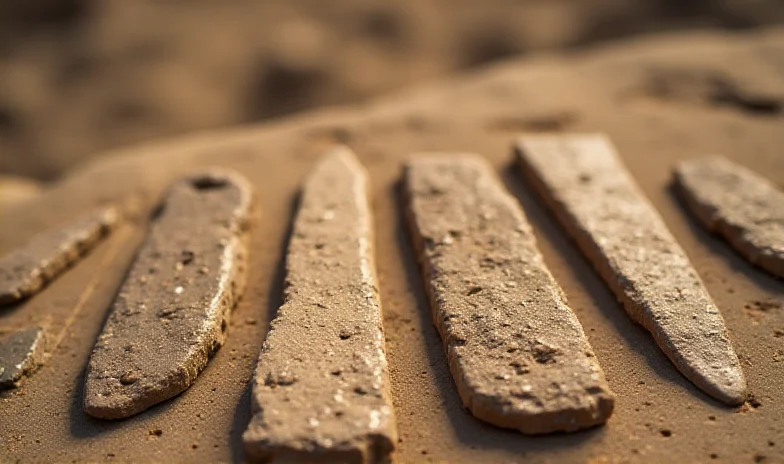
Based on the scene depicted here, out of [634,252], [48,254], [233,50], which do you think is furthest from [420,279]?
[233,50]

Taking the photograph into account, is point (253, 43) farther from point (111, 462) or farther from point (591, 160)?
point (111, 462)

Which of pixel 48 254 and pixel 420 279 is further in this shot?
pixel 48 254

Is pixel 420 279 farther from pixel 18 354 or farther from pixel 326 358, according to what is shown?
pixel 18 354

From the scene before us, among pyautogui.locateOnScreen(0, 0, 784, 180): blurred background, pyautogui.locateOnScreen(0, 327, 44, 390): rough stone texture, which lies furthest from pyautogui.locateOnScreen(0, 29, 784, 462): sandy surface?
pyautogui.locateOnScreen(0, 0, 784, 180): blurred background

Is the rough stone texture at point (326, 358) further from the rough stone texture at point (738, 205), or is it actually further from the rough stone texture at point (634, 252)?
the rough stone texture at point (738, 205)

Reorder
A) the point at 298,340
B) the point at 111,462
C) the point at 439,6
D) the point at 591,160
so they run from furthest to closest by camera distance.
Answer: the point at 439,6 → the point at 591,160 → the point at 298,340 → the point at 111,462

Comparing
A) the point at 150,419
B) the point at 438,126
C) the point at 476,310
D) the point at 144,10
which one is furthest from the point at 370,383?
the point at 144,10
